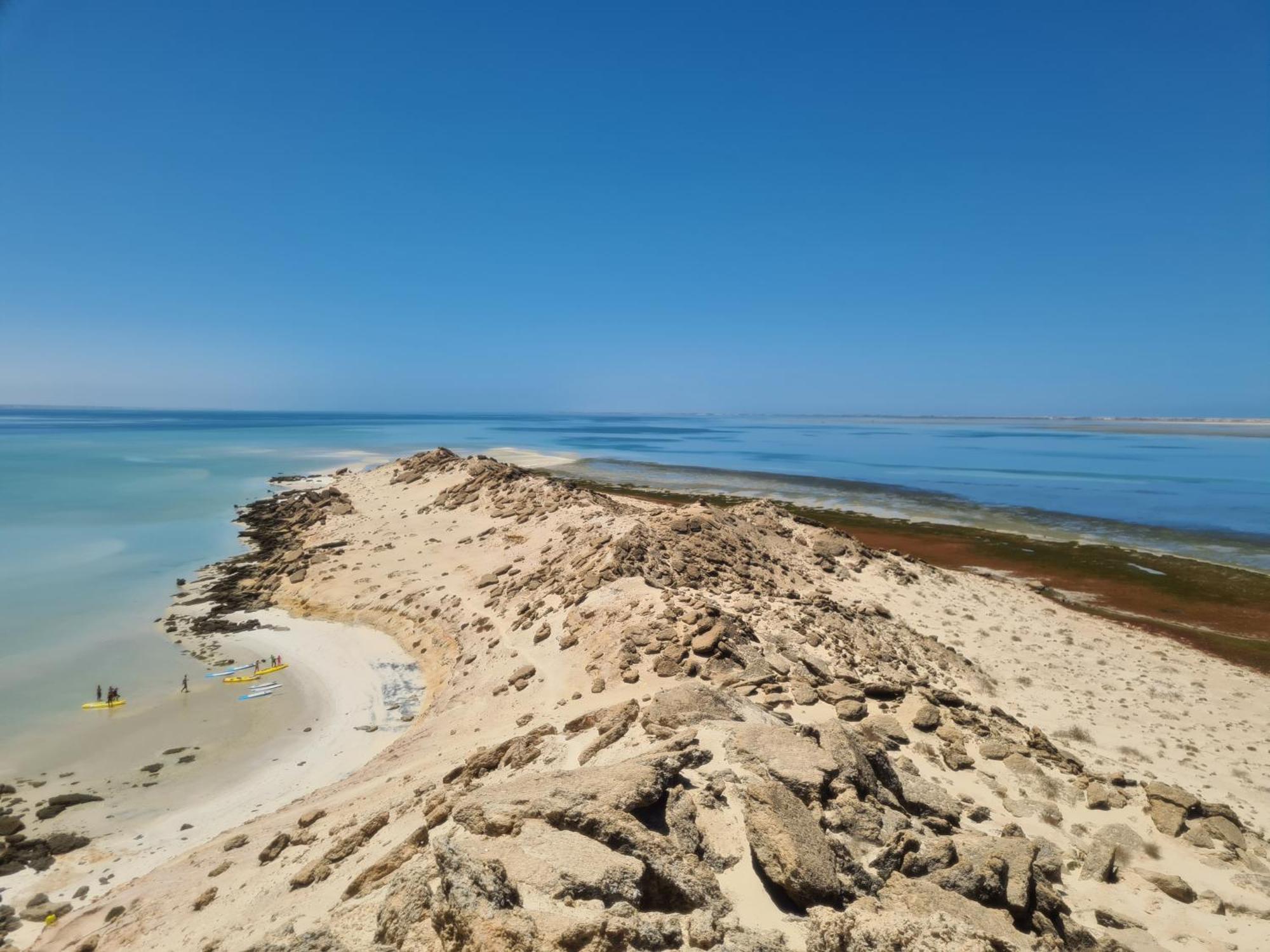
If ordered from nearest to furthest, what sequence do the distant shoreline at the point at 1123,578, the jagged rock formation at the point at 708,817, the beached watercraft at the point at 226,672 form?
the jagged rock formation at the point at 708,817, the beached watercraft at the point at 226,672, the distant shoreline at the point at 1123,578

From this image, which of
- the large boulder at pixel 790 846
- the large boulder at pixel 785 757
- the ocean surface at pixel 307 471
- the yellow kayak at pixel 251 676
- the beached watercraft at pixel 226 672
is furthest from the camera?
the ocean surface at pixel 307 471

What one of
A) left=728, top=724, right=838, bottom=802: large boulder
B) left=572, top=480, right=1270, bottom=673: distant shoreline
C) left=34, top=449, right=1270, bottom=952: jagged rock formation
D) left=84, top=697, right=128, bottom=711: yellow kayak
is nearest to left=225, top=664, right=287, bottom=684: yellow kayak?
left=84, top=697, right=128, bottom=711: yellow kayak

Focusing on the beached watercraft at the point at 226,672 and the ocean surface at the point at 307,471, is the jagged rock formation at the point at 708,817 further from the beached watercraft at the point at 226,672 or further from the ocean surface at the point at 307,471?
the ocean surface at the point at 307,471

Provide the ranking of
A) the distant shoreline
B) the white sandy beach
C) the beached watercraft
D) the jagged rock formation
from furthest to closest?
the distant shoreline, the beached watercraft, the white sandy beach, the jagged rock formation

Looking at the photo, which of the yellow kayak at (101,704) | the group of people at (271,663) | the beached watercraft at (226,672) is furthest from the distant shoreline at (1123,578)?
the yellow kayak at (101,704)

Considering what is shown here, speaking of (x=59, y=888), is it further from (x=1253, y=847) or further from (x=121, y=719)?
(x=1253, y=847)

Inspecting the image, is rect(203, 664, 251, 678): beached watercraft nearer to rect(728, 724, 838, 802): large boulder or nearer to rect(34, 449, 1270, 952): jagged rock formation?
rect(34, 449, 1270, 952): jagged rock formation

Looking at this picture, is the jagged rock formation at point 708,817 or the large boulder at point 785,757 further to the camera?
the large boulder at point 785,757
